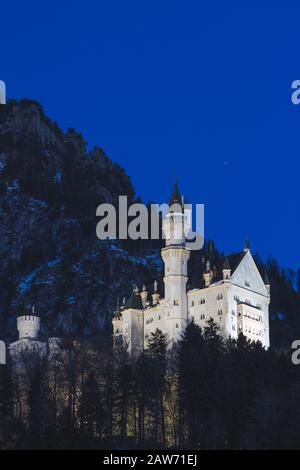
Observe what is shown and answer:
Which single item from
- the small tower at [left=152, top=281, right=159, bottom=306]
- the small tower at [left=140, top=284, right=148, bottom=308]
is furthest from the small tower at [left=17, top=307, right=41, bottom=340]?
the small tower at [left=152, top=281, right=159, bottom=306]

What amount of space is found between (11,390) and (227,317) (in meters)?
31.3

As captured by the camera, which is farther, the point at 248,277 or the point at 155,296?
the point at 155,296

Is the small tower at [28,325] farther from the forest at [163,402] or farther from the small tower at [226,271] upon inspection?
the forest at [163,402]

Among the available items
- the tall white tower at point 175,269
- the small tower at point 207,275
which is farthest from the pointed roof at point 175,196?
the small tower at point 207,275

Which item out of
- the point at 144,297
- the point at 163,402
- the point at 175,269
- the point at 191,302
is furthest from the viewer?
the point at 144,297

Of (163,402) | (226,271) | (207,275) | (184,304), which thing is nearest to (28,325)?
(184,304)

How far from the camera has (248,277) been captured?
134 m

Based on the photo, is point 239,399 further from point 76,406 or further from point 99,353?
point 99,353

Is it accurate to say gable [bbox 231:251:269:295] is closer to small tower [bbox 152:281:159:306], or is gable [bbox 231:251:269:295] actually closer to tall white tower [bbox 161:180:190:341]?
tall white tower [bbox 161:180:190:341]

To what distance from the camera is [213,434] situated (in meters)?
90.2

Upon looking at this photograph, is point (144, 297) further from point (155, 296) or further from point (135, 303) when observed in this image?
point (155, 296)

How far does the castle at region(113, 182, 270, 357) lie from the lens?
129m

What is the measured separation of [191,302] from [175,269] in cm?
426
